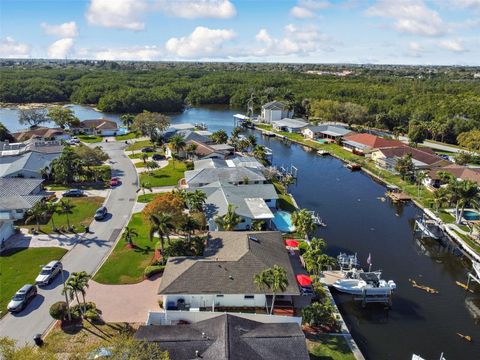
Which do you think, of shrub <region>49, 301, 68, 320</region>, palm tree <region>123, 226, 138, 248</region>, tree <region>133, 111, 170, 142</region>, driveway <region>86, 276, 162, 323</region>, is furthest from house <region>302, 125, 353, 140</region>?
shrub <region>49, 301, 68, 320</region>

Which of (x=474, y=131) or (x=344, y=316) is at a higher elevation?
(x=474, y=131)

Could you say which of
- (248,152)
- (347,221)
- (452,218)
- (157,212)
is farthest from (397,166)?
(157,212)

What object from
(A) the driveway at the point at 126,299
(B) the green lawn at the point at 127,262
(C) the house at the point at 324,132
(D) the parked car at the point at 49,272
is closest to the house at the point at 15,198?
(D) the parked car at the point at 49,272

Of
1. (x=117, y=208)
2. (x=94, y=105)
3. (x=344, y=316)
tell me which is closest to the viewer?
(x=344, y=316)

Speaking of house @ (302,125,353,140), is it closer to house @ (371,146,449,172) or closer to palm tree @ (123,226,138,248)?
house @ (371,146,449,172)

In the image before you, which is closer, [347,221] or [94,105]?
[347,221]

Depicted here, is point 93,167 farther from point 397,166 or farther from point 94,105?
point 94,105

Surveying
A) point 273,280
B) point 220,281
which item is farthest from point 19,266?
point 273,280

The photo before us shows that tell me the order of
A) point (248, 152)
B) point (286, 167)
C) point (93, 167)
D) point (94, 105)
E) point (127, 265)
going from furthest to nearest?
point (94, 105), point (248, 152), point (286, 167), point (93, 167), point (127, 265)
